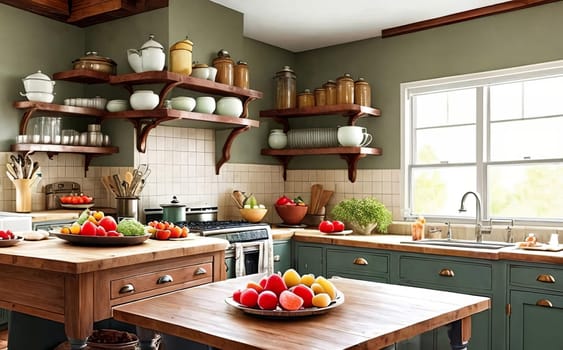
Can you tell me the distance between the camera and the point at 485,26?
4895mm

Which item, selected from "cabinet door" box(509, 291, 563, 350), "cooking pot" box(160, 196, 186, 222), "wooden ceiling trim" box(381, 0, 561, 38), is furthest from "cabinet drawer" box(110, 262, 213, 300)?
"wooden ceiling trim" box(381, 0, 561, 38)

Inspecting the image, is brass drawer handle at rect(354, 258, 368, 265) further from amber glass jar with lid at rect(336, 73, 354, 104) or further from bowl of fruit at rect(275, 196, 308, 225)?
amber glass jar with lid at rect(336, 73, 354, 104)

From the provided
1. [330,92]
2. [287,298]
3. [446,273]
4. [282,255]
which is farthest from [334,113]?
[287,298]

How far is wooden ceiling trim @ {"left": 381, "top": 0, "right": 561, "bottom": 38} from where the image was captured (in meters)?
4.63

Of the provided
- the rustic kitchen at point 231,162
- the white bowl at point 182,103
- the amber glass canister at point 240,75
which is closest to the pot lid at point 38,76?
the rustic kitchen at point 231,162

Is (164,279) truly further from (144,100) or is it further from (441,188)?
(441,188)

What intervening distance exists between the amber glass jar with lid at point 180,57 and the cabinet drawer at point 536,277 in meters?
2.82

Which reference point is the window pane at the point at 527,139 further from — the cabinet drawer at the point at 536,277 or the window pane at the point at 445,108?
the cabinet drawer at the point at 536,277

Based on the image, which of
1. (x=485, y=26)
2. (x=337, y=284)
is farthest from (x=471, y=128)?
(x=337, y=284)

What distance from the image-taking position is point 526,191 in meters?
4.74

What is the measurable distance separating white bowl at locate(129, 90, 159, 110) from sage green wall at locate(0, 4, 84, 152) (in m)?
0.99

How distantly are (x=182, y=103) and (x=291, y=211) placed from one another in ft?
5.13

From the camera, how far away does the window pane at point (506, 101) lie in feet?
15.7

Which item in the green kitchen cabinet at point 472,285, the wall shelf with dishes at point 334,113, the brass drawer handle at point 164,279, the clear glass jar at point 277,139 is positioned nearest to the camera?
the brass drawer handle at point 164,279
